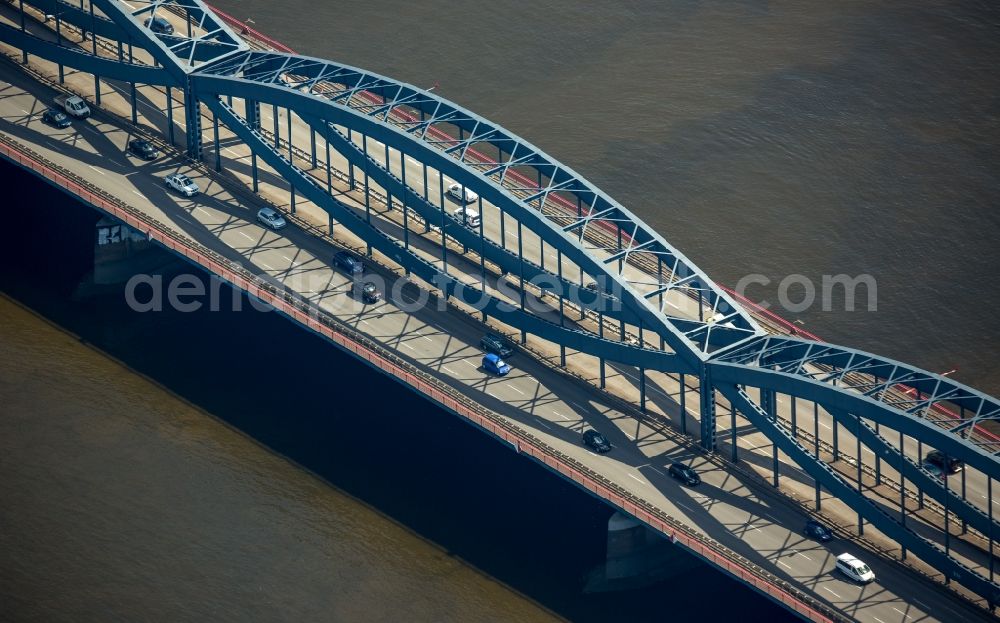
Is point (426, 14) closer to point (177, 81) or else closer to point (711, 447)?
point (177, 81)

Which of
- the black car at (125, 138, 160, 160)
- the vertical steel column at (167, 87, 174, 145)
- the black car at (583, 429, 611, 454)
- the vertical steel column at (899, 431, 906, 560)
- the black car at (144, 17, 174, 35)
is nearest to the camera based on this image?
the vertical steel column at (899, 431, 906, 560)

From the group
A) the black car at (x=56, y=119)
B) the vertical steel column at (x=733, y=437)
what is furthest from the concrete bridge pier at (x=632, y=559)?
the black car at (x=56, y=119)

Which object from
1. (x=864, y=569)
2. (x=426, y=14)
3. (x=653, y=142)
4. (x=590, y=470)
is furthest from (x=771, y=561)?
(x=426, y=14)

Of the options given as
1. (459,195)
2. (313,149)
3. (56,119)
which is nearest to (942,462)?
(459,195)

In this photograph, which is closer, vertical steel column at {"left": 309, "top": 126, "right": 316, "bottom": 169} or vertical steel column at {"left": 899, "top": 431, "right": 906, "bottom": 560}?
vertical steel column at {"left": 899, "top": 431, "right": 906, "bottom": 560}

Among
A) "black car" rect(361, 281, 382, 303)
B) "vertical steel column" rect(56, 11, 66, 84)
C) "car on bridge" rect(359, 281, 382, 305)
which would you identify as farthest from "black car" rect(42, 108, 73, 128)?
"black car" rect(361, 281, 382, 303)

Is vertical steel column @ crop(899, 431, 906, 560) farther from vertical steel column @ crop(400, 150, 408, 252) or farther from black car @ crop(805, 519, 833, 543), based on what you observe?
vertical steel column @ crop(400, 150, 408, 252)

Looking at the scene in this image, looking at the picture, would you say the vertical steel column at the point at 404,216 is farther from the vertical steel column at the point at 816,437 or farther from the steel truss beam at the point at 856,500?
the vertical steel column at the point at 816,437
